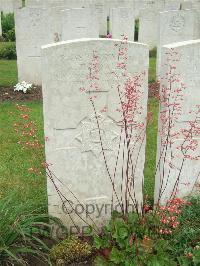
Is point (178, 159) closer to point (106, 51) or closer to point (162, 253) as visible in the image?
point (162, 253)

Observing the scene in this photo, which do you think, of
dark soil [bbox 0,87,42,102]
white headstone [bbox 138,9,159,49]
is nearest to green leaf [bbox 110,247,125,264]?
dark soil [bbox 0,87,42,102]

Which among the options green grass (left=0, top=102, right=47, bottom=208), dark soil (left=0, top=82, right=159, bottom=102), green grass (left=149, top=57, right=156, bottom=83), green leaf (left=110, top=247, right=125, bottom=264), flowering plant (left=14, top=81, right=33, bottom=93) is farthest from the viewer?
green grass (left=149, top=57, right=156, bottom=83)

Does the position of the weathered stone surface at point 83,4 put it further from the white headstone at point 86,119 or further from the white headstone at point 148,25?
the white headstone at point 86,119

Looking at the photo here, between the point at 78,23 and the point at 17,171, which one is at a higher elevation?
the point at 78,23

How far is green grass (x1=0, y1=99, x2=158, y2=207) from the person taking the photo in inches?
197

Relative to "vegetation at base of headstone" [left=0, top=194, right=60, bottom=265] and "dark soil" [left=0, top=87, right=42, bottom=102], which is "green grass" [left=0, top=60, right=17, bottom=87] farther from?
"vegetation at base of headstone" [left=0, top=194, right=60, bottom=265]

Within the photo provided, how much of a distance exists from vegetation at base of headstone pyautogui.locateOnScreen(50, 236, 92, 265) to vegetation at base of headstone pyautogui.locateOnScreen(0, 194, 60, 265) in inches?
3.5

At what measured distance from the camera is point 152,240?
3.60m

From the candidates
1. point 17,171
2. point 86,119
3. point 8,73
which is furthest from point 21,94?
point 86,119

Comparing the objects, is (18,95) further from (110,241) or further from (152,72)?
(110,241)

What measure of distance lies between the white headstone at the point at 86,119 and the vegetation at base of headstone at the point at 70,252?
0.34 meters

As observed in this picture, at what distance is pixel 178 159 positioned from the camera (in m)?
4.22

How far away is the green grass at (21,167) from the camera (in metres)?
5.00

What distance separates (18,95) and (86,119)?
5456 mm
